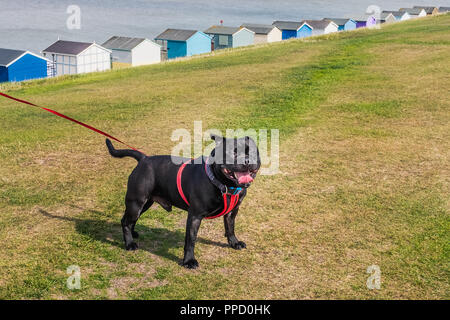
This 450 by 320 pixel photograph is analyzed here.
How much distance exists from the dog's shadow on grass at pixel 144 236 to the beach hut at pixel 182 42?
67.4 meters

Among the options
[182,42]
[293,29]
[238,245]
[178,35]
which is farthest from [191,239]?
[293,29]

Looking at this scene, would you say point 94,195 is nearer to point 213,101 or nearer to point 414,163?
point 414,163

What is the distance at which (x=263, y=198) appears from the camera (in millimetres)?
9570

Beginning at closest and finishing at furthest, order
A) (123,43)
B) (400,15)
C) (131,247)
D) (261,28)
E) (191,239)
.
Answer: (191,239) → (131,247) → (123,43) → (261,28) → (400,15)

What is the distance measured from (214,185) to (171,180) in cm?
76

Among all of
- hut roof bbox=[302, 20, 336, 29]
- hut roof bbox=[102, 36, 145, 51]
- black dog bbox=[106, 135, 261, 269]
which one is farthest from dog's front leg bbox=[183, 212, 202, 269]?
hut roof bbox=[302, 20, 336, 29]

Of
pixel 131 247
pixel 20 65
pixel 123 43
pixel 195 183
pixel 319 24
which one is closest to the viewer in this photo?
pixel 195 183

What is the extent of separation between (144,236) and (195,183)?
78.5 inches

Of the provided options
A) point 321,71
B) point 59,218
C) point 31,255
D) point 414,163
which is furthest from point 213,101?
point 31,255

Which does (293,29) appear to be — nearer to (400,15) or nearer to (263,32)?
(263,32)

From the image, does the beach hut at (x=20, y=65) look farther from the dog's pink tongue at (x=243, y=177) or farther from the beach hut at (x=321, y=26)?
the dog's pink tongue at (x=243, y=177)

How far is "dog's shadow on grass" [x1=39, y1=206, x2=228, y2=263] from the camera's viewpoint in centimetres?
738
